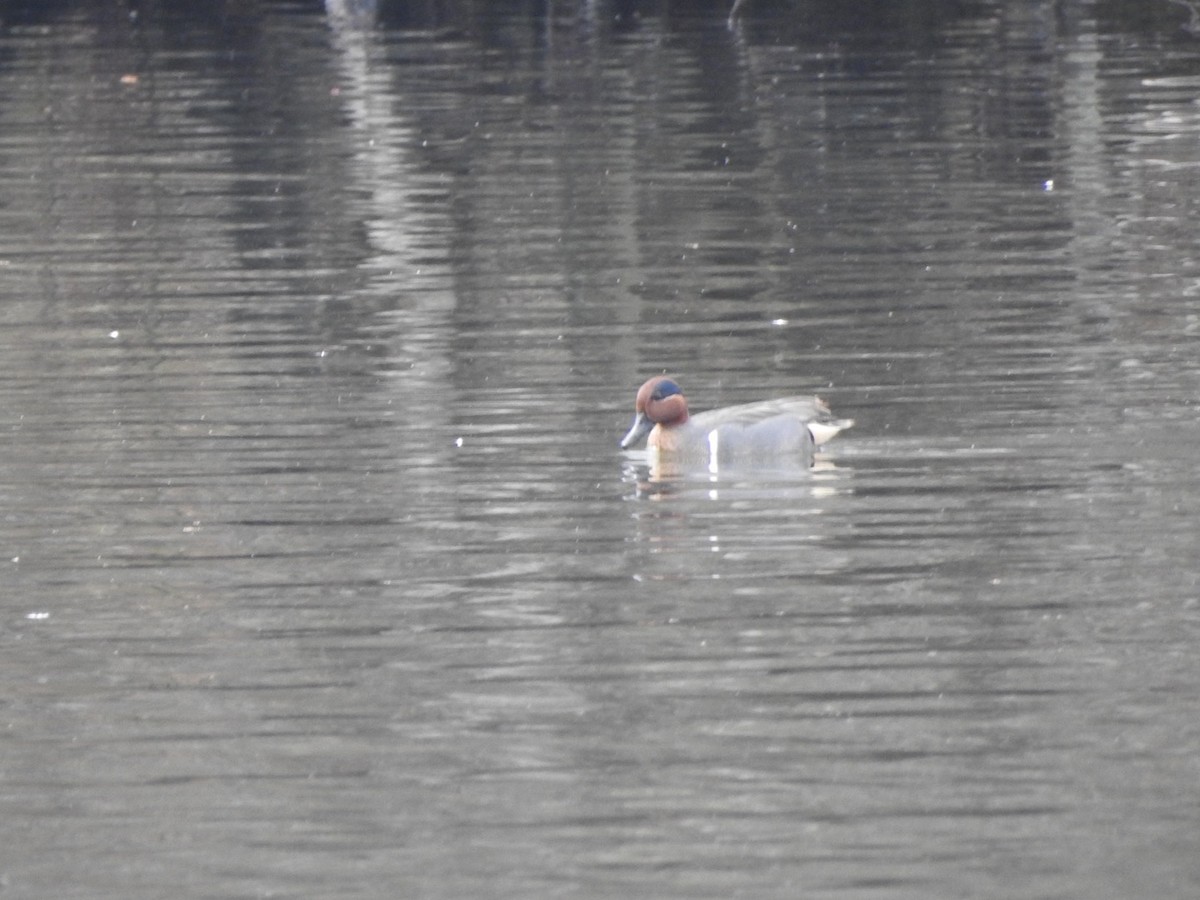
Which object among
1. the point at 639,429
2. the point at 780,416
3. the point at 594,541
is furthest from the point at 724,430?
the point at 594,541

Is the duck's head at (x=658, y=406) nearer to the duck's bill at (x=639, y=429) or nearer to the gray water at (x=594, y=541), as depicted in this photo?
the duck's bill at (x=639, y=429)

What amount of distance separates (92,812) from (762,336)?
794 centimetres

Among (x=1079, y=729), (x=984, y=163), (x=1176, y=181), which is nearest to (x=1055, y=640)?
(x=1079, y=729)

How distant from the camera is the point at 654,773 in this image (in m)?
7.97

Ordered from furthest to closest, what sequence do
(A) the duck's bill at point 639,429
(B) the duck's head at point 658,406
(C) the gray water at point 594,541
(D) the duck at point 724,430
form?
(A) the duck's bill at point 639,429 < (B) the duck's head at point 658,406 < (D) the duck at point 724,430 < (C) the gray water at point 594,541

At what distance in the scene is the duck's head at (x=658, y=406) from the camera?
39.8ft

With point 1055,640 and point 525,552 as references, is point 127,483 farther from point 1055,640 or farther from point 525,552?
point 1055,640

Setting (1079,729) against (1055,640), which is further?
(1055,640)

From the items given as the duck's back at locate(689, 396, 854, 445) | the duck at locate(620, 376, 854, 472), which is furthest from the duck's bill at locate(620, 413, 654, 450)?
the duck's back at locate(689, 396, 854, 445)

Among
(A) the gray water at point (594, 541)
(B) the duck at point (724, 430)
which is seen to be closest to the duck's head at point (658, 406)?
(B) the duck at point (724, 430)

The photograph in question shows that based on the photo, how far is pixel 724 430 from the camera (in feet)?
39.6

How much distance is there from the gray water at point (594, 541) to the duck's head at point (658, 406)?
16cm

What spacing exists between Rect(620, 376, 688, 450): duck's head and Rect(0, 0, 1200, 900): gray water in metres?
0.16

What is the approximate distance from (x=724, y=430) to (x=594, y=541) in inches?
60.9
